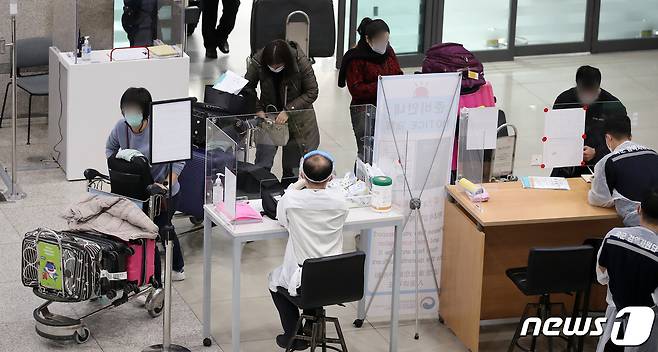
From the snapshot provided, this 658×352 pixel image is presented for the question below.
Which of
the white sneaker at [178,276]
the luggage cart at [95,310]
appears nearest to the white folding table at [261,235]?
the luggage cart at [95,310]

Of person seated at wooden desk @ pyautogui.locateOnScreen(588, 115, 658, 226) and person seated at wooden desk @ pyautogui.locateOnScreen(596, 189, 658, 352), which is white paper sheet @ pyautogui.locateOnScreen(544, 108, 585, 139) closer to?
person seated at wooden desk @ pyautogui.locateOnScreen(588, 115, 658, 226)

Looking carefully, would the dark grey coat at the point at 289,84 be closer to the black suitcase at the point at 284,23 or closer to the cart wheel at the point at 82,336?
the black suitcase at the point at 284,23

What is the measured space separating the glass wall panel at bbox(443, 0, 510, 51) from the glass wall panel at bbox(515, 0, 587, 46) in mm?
226

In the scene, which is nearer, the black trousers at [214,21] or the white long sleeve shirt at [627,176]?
the white long sleeve shirt at [627,176]

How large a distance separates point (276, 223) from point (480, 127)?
4.68 ft

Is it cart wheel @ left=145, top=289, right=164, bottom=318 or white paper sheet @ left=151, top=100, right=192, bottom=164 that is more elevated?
white paper sheet @ left=151, top=100, right=192, bottom=164

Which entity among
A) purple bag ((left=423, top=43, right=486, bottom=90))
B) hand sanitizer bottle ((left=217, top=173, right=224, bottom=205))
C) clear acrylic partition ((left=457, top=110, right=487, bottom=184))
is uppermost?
purple bag ((left=423, top=43, right=486, bottom=90))

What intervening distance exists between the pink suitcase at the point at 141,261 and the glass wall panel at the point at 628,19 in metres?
8.34

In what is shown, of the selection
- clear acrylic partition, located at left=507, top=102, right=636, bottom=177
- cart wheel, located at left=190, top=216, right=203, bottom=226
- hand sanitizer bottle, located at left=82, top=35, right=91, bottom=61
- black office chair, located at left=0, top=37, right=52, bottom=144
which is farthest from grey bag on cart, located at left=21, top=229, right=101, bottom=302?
black office chair, located at left=0, top=37, right=52, bottom=144

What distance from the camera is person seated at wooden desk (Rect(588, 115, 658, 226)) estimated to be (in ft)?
22.1

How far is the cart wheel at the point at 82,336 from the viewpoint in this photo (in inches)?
272

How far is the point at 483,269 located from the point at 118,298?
→ 2222 mm

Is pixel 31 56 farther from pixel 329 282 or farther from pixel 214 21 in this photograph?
pixel 329 282

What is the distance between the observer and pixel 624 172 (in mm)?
6777
